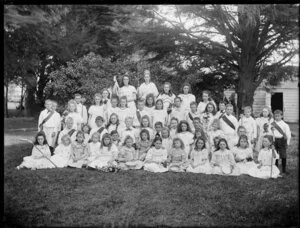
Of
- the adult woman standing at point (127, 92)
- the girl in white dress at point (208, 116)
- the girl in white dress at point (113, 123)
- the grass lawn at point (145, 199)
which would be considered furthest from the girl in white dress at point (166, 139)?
the adult woman standing at point (127, 92)

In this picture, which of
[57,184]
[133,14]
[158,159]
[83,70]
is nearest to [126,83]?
[83,70]

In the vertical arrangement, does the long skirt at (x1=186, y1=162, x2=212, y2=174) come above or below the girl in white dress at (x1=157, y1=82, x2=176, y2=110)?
below

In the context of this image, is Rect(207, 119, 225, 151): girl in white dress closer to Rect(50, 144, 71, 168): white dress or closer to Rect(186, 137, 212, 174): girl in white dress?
Rect(186, 137, 212, 174): girl in white dress

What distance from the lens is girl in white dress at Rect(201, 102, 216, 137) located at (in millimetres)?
8398

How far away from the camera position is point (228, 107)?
27.1 feet

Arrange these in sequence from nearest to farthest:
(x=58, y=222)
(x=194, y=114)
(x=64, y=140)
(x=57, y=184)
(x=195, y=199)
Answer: (x=58, y=222), (x=195, y=199), (x=57, y=184), (x=64, y=140), (x=194, y=114)

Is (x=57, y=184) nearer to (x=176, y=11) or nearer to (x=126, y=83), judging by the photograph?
(x=126, y=83)

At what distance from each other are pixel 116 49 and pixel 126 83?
1444 mm

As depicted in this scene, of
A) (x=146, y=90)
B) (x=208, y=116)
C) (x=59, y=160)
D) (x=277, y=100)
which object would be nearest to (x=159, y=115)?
(x=146, y=90)

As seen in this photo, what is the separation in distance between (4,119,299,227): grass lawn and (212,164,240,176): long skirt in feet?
1.04

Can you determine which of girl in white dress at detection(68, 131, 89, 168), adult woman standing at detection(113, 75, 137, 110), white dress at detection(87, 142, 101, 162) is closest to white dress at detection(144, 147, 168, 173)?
white dress at detection(87, 142, 101, 162)

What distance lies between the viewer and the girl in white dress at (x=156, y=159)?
748cm

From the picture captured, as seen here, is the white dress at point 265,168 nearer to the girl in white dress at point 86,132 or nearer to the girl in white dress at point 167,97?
the girl in white dress at point 167,97

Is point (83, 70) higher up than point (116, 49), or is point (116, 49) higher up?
point (116, 49)
